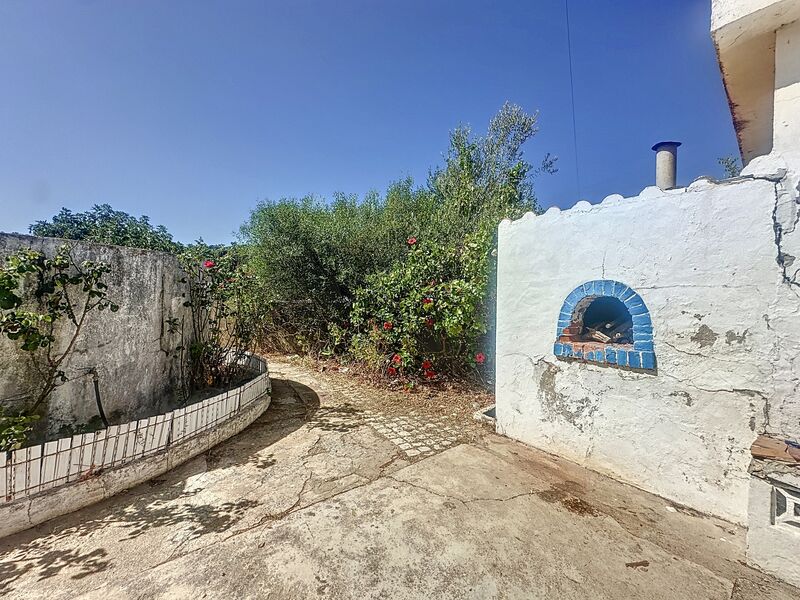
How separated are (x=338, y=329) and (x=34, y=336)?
19.0 ft

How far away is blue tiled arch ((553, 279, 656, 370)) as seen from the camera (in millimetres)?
3145

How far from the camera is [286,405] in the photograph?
221 inches

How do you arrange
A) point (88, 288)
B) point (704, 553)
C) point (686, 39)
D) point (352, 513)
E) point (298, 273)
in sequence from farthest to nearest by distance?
1. point (298, 273)
2. point (686, 39)
3. point (88, 288)
4. point (352, 513)
5. point (704, 553)

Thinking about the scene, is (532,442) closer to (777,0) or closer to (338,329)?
(777,0)

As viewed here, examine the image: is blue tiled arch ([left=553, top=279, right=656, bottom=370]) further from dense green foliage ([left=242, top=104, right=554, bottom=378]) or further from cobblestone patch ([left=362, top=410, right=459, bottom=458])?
dense green foliage ([left=242, top=104, right=554, bottom=378])

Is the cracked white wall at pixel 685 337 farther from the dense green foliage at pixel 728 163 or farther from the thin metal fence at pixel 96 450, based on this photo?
the dense green foliage at pixel 728 163

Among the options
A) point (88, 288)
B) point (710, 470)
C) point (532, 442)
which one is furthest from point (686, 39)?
point (88, 288)

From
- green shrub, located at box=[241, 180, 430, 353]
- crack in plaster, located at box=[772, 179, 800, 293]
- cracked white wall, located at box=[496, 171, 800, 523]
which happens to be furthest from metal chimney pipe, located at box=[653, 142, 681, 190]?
green shrub, located at box=[241, 180, 430, 353]

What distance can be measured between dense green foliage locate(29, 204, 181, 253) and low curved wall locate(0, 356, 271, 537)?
446cm

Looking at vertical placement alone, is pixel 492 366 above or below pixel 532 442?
above

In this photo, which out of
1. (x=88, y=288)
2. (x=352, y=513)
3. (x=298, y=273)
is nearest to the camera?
(x=352, y=513)

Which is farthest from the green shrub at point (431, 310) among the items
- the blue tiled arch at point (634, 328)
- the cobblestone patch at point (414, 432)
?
the blue tiled arch at point (634, 328)

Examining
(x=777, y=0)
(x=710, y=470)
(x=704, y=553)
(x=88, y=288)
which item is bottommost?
(x=704, y=553)

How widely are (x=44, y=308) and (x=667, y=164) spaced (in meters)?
6.76
